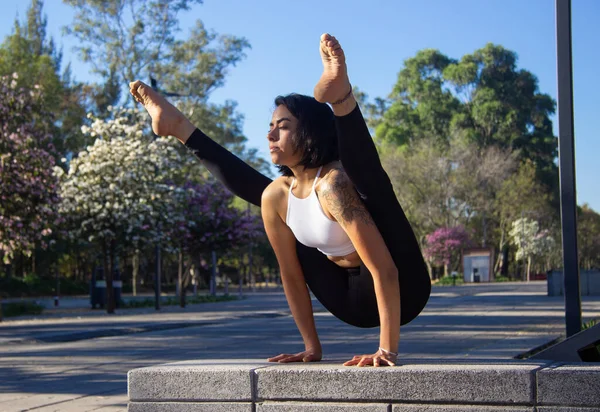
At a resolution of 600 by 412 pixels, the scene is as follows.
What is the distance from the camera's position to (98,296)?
28422 mm

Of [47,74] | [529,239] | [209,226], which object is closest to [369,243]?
[209,226]

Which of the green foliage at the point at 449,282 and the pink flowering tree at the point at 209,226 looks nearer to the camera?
the pink flowering tree at the point at 209,226

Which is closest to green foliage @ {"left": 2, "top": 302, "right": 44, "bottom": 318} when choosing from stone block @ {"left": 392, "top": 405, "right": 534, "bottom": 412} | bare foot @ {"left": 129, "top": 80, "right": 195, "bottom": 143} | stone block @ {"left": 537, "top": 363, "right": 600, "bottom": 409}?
bare foot @ {"left": 129, "top": 80, "right": 195, "bottom": 143}

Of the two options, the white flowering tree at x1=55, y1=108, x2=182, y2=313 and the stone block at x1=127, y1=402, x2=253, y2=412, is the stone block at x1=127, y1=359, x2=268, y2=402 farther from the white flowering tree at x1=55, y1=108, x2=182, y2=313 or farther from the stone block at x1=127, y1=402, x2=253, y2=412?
the white flowering tree at x1=55, y1=108, x2=182, y2=313

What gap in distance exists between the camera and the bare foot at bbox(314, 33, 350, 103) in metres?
3.61

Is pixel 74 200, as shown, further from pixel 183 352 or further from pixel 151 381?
pixel 151 381

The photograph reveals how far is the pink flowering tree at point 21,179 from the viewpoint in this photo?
2034 cm

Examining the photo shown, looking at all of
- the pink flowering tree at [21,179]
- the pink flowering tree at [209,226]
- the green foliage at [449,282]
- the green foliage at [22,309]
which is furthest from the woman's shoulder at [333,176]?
the green foliage at [449,282]

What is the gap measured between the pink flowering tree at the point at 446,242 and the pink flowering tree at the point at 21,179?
41091 mm

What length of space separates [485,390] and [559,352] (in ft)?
6.55

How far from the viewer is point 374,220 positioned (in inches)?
161

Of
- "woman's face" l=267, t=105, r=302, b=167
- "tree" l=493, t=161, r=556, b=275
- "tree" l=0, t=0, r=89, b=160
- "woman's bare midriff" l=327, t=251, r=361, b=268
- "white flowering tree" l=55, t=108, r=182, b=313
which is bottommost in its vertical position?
"woman's bare midriff" l=327, t=251, r=361, b=268

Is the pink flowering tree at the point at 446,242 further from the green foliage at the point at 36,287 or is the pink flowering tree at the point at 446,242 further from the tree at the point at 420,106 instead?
the green foliage at the point at 36,287

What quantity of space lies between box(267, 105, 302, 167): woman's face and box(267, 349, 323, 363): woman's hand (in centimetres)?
101
